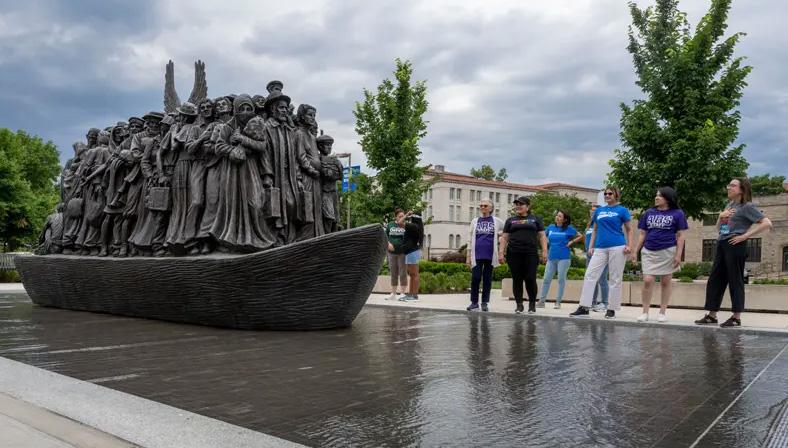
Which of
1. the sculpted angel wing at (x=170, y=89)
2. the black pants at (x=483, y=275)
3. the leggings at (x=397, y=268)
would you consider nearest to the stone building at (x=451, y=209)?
the sculpted angel wing at (x=170, y=89)

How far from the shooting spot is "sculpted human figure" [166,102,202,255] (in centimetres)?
737

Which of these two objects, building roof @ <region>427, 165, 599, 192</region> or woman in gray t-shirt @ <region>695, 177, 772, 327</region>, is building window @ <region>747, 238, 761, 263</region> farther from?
woman in gray t-shirt @ <region>695, 177, 772, 327</region>

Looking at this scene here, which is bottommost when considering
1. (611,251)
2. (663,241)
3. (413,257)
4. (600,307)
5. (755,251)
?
(600,307)

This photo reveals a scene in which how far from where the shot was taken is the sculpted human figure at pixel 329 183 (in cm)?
774

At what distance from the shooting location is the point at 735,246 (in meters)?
7.43

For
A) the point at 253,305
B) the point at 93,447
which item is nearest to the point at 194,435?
the point at 93,447

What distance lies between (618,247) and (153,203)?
6.19 metres

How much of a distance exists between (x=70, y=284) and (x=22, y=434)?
726 cm

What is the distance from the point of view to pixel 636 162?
15352mm

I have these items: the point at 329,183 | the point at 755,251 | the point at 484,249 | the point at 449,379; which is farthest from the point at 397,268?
the point at 755,251

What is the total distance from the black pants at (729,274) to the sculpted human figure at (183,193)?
6.19 metres

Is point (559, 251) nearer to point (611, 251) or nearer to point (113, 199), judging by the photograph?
point (611, 251)

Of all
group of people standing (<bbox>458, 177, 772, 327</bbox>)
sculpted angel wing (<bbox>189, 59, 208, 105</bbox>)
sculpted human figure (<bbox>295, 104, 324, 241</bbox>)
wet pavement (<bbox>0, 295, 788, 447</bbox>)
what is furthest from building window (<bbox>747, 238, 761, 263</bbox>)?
sculpted human figure (<bbox>295, 104, 324, 241</bbox>)

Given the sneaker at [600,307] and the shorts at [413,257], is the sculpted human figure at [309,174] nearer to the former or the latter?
the shorts at [413,257]
